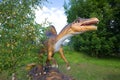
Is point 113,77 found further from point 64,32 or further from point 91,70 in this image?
point 64,32

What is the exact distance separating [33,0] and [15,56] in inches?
42.3

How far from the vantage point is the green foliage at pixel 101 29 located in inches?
618

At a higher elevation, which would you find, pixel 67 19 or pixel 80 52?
pixel 67 19

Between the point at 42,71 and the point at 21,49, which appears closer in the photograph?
the point at 21,49

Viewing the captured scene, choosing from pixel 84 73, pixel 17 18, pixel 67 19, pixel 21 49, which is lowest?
pixel 84 73

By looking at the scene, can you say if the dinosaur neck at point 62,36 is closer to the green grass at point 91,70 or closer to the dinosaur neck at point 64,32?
the dinosaur neck at point 64,32

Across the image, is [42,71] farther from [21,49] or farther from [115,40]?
[115,40]

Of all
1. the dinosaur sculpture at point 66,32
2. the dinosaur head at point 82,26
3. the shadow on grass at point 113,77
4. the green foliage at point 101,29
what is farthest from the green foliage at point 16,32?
the green foliage at point 101,29

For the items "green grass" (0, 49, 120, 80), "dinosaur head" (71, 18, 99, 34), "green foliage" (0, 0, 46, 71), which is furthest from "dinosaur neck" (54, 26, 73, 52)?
"green foliage" (0, 0, 46, 71)

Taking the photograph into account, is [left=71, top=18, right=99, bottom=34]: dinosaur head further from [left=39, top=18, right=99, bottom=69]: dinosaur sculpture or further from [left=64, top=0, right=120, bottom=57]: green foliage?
[left=64, top=0, right=120, bottom=57]: green foliage

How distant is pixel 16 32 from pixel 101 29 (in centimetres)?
1091

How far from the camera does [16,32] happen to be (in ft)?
18.1

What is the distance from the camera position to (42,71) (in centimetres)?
987

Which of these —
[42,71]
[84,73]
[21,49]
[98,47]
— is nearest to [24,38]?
[21,49]
